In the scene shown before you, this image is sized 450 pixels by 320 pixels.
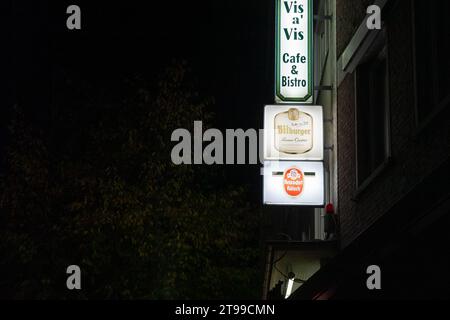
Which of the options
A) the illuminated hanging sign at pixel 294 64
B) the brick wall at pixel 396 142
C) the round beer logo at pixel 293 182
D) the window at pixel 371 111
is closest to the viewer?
the brick wall at pixel 396 142

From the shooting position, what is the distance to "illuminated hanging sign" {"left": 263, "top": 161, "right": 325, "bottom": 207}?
1345 centimetres

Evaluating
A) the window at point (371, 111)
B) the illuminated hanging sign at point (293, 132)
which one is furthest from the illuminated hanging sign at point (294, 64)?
the window at point (371, 111)

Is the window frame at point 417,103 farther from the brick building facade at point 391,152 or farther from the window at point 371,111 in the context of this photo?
the window at point 371,111

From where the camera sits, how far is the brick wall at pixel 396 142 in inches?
345

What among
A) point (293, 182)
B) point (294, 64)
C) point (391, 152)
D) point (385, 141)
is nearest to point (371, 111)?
point (385, 141)

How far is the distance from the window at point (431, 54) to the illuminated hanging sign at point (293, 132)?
4.34 metres

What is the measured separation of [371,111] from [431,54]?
2774 mm

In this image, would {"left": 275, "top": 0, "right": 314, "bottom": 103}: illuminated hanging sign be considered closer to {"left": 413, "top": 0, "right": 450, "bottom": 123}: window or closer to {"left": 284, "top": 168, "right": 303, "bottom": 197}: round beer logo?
{"left": 284, "top": 168, "right": 303, "bottom": 197}: round beer logo

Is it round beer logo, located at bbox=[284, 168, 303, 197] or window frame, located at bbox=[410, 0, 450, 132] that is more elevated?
window frame, located at bbox=[410, 0, 450, 132]

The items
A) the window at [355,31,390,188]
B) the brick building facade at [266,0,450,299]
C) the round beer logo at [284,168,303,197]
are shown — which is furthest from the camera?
the round beer logo at [284,168,303,197]

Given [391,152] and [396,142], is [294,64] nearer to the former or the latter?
[391,152]

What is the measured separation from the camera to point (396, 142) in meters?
9.97

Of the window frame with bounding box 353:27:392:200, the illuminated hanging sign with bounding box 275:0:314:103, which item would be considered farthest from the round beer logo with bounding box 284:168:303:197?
the window frame with bounding box 353:27:392:200
